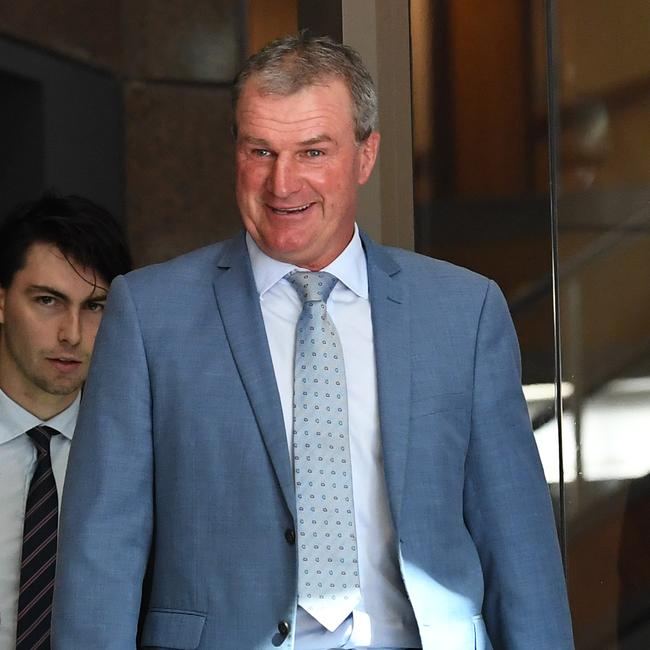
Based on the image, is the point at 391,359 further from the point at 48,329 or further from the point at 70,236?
the point at 70,236

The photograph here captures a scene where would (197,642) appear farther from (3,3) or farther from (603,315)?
(3,3)

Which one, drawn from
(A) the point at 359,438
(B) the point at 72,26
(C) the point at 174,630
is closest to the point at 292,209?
(A) the point at 359,438

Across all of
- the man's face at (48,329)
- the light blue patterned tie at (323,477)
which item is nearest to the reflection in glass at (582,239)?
the man's face at (48,329)

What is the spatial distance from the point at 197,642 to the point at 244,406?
0.42 m

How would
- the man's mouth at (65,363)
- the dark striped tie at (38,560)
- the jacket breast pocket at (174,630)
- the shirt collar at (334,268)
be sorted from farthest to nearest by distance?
the man's mouth at (65,363), the dark striped tie at (38,560), the shirt collar at (334,268), the jacket breast pocket at (174,630)

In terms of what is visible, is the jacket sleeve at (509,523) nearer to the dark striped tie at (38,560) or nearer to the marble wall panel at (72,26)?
the dark striped tie at (38,560)

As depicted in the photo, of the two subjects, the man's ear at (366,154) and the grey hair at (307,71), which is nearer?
the grey hair at (307,71)

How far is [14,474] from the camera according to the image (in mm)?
3732

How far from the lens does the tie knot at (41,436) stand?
3766mm

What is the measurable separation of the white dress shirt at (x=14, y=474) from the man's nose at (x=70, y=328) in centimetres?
16

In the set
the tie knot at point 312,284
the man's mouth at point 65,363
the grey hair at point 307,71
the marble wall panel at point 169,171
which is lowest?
the man's mouth at point 65,363

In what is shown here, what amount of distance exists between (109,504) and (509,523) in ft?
2.47

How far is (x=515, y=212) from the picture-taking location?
4520mm

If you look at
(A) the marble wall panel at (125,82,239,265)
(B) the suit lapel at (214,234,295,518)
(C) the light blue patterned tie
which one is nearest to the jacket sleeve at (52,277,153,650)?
(B) the suit lapel at (214,234,295,518)
